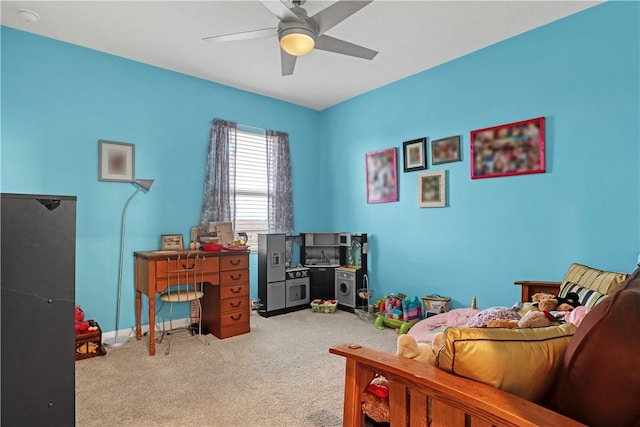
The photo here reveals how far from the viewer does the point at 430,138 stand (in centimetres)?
377

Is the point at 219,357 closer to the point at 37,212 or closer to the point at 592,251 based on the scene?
the point at 37,212

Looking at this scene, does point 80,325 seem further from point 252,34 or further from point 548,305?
point 548,305

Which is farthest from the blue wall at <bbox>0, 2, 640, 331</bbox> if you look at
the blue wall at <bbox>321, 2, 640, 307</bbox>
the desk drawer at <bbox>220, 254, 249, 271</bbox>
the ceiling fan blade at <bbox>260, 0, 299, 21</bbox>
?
the ceiling fan blade at <bbox>260, 0, 299, 21</bbox>

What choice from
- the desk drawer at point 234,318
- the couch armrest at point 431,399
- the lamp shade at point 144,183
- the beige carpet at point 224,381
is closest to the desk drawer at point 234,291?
the desk drawer at point 234,318

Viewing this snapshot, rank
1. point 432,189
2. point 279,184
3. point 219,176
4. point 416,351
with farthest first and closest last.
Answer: point 279,184
point 219,176
point 432,189
point 416,351

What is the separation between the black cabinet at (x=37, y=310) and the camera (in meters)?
0.97

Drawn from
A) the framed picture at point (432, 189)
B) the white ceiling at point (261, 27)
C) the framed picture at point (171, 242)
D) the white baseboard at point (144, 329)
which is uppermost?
the white ceiling at point (261, 27)

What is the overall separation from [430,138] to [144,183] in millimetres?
2970

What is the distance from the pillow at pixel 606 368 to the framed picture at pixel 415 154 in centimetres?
306

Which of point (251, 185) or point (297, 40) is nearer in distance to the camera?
point (297, 40)

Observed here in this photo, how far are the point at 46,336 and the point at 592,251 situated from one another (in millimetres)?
3279

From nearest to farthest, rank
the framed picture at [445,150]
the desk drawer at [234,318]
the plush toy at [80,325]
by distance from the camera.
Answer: the plush toy at [80,325] < the desk drawer at [234,318] < the framed picture at [445,150]

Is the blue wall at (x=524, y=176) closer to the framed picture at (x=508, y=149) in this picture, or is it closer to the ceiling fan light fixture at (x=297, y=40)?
the framed picture at (x=508, y=149)

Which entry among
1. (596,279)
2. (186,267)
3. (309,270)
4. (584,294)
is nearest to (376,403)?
(584,294)
